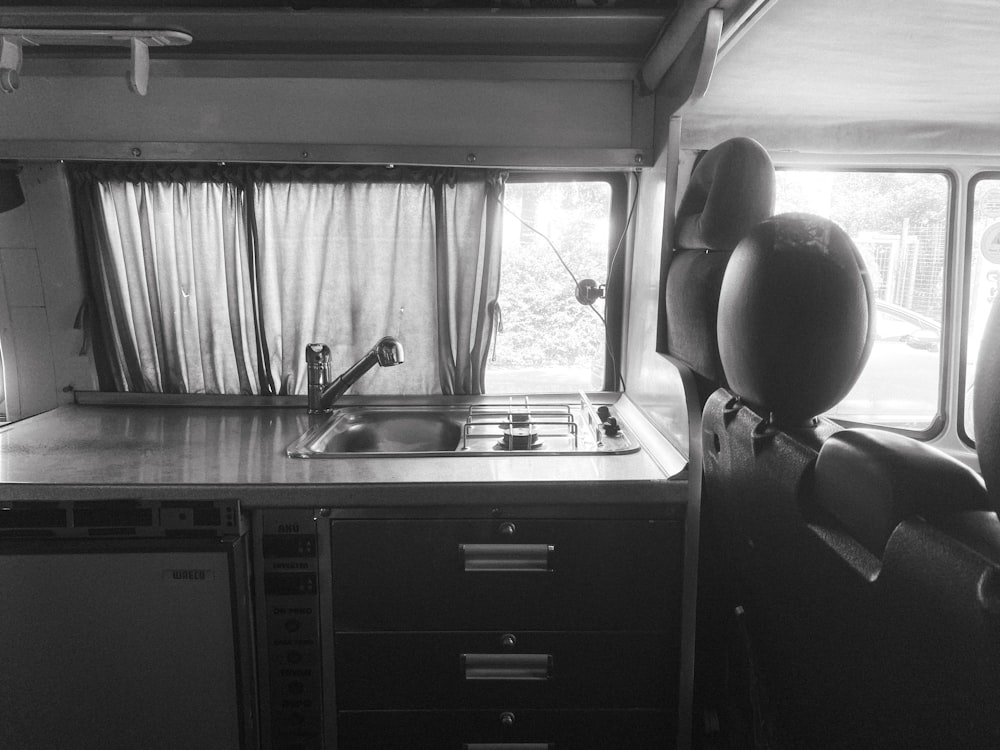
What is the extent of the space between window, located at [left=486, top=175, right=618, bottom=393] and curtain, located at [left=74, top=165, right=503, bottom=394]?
9 cm

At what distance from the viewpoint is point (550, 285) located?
7.47 ft

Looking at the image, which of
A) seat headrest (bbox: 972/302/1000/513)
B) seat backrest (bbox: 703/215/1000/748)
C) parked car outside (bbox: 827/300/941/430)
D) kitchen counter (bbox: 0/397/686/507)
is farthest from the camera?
parked car outside (bbox: 827/300/941/430)

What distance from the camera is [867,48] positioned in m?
1.51

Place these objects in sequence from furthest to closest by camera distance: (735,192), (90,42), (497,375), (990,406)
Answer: (497,375) < (90,42) < (735,192) < (990,406)

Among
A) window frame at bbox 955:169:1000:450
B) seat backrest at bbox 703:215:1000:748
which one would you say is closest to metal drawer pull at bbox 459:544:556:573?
seat backrest at bbox 703:215:1000:748

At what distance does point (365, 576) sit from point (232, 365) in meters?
1.07

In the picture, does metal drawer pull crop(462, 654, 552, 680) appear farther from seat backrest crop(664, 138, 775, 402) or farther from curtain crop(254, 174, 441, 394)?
curtain crop(254, 174, 441, 394)

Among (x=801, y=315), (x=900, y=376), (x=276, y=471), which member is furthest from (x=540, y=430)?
(x=900, y=376)

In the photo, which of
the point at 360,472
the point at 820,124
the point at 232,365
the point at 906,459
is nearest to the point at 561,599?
the point at 360,472

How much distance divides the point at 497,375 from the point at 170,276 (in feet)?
3.64

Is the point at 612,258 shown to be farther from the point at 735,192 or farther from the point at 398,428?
the point at 735,192

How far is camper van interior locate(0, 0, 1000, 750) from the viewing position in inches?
34.2

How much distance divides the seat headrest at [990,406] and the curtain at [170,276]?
206cm

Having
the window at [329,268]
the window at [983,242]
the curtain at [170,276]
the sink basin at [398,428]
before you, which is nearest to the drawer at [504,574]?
the sink basin at [398,428]
